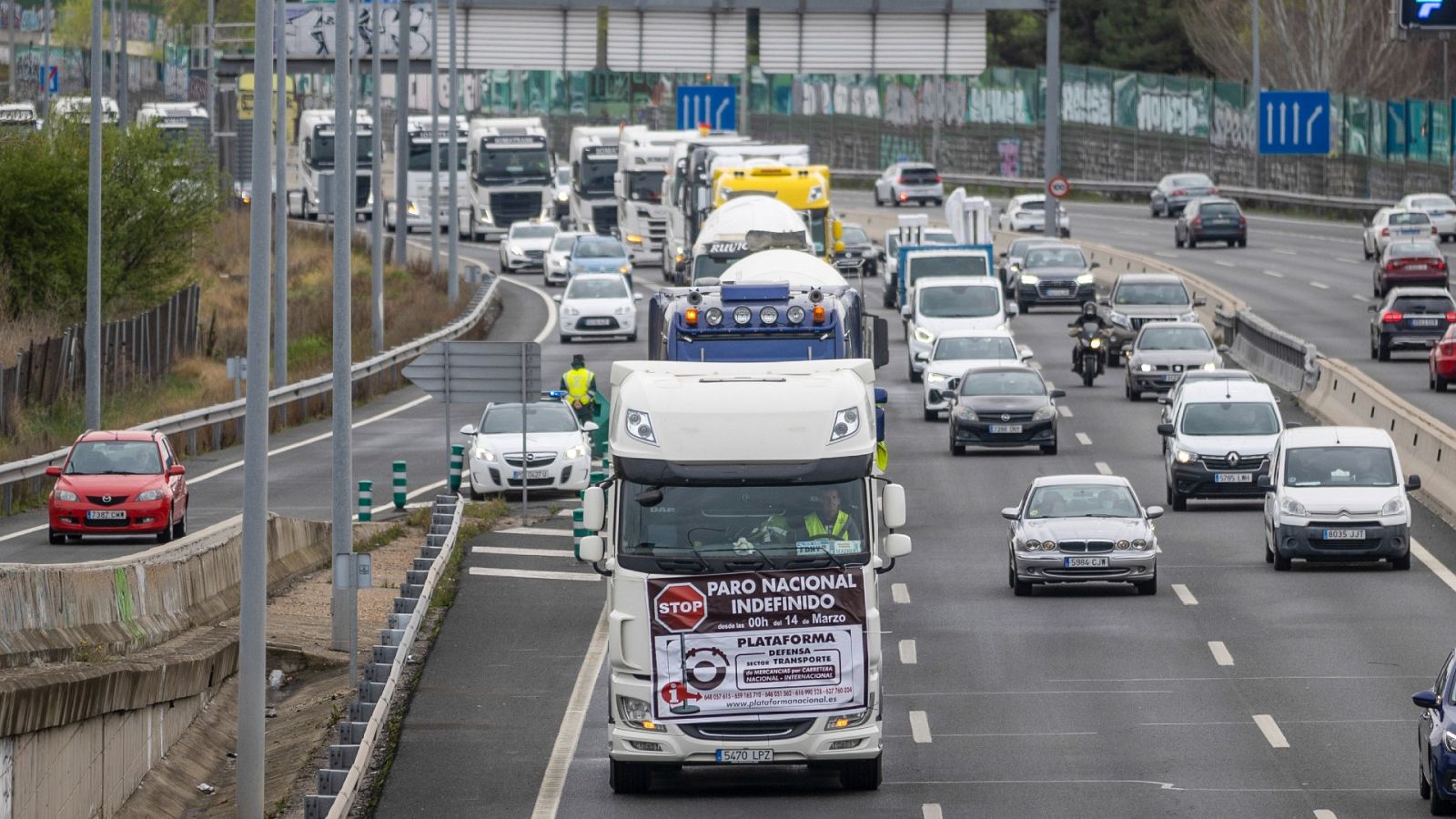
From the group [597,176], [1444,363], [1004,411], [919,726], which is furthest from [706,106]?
[919,726]

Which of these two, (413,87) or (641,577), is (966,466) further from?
(413,87)

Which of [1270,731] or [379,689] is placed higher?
[379,689]

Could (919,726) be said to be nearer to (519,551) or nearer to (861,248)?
(519,551)

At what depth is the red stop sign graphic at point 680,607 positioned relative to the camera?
Answer: 1777 cm

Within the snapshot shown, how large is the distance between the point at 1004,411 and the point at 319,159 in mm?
50353

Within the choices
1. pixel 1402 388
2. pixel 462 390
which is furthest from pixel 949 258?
pixel 462 390

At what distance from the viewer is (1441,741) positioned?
16.9 meters

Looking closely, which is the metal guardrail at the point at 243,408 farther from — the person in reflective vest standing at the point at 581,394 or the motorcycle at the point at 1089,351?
the motorcycle at the point at 1089,351

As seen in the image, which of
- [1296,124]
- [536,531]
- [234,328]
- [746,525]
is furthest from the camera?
[1296,124]

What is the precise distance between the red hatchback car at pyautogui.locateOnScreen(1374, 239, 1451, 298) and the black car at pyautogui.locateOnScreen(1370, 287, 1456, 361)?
451 inches

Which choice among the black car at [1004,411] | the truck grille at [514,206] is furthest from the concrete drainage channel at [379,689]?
the truck grille at [514,206]

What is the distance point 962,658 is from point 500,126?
60923mm

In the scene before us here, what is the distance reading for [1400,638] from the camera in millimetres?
25375

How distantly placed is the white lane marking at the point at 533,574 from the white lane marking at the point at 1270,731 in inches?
449
